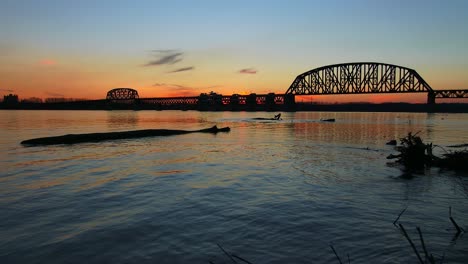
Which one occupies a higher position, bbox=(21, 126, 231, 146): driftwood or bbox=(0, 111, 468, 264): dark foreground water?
bbox=(21, 126, 231, 146): driftwood

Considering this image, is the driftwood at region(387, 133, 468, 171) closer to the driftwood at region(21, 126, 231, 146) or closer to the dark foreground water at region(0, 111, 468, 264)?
the dark foreground water at region(0, 111, 468, 264)

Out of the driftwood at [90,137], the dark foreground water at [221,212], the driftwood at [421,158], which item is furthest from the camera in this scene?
the driftwood at [90,137]

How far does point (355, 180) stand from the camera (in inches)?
643

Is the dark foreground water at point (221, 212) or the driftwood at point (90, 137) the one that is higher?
the driftwood at point (90, 137)

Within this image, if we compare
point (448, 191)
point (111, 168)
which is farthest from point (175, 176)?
point (448, 191)

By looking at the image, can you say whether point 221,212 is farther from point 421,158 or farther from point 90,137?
point 90,137

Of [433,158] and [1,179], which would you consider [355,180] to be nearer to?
[433,158]

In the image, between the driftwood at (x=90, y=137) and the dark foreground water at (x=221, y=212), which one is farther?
the driftwood at (x=90, y=137)

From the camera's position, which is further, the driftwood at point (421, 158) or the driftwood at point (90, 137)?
the driftwood at point (90, 137)

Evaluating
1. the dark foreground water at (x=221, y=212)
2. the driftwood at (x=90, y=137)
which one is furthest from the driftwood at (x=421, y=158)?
the driftwood at (x=90, y=137)

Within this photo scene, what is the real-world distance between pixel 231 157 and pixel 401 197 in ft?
45.3

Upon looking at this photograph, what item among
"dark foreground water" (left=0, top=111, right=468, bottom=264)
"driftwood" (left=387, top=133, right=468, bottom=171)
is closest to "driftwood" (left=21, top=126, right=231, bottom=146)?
"dark foreground water" (left=0, top=111, right=468, bottom=264)

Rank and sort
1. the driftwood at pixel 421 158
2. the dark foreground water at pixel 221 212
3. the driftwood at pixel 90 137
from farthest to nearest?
1. the driftwood at pixel 90 137
2. the driftwood at pixel 421 158
3. the dark foreground water at pixel 221 212

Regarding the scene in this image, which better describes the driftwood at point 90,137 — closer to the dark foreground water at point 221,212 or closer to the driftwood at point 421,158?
the dark foreground water at point 221,212
